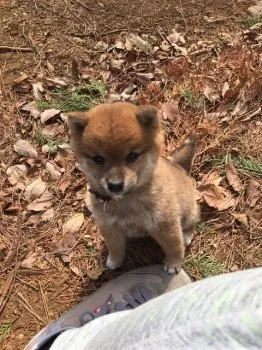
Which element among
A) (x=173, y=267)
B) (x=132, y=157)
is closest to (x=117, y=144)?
(x=132, y=157)

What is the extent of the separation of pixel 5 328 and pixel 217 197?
57.2 inches

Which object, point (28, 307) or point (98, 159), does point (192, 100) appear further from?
point (28, 307)

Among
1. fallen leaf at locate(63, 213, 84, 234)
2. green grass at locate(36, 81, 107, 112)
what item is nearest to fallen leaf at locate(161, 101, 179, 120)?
green grass at locate(36, 81, 107, 112)

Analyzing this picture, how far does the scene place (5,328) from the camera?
2.61m

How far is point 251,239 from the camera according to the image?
280cm

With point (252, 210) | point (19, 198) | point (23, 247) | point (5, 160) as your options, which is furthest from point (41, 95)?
point (252, 210)

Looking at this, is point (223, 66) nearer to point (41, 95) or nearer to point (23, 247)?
point (41, 95)

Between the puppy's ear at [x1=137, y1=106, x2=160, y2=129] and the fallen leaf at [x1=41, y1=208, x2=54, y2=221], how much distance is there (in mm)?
1077

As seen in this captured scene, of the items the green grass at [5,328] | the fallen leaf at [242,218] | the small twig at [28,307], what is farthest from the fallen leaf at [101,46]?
the green grass at [5,328]

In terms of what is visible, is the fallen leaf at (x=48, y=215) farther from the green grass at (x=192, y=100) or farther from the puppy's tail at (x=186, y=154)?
the green grass at (x=192, y=100)

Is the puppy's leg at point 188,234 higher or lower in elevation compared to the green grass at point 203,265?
higher

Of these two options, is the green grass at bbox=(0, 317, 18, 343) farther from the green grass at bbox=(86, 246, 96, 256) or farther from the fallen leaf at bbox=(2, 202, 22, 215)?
the fallen leaf at bbox=(2, 202, 22, 215)

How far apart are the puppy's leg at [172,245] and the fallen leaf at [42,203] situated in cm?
85

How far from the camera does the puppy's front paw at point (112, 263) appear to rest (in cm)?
275
